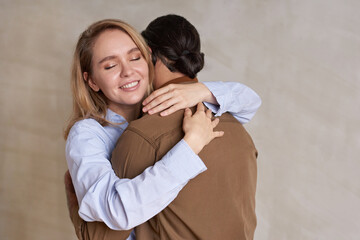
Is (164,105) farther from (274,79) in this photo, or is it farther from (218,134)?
(274,79)

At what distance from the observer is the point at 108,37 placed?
1.70m

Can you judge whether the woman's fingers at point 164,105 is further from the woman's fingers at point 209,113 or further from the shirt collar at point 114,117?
the shirt collar at point 114,117

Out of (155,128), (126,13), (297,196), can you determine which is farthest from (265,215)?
(155,128)

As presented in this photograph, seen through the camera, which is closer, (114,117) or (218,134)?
(218,134)

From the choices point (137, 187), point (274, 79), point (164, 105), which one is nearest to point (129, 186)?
point (137, 187)

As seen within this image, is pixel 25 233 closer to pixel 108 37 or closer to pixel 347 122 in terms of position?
pixel 108 37

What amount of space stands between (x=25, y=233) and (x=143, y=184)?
2406 mm

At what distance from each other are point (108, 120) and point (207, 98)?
0.49m

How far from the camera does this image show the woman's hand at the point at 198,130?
4.37 ft

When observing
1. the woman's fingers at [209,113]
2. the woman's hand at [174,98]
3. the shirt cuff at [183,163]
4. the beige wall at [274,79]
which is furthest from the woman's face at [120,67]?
the beige wall at [274,79]

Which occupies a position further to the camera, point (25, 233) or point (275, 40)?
point (25, 233)

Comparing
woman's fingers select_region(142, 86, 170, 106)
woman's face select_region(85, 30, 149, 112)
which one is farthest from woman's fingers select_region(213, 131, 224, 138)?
woman's face select_region(85, 30, 149, 112)

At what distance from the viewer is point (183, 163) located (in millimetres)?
1287

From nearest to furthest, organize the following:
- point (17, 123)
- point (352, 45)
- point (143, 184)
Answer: point (143, 184)
point (352, 45)
point (17, 123)
